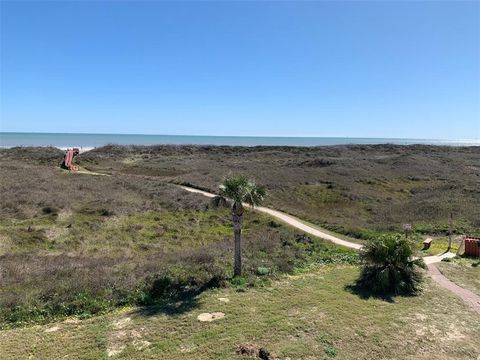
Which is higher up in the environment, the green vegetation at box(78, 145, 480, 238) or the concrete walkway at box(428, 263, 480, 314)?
the green vegetation at box(78, 145, 480, 238)

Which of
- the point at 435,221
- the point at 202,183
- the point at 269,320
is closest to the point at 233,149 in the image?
the point at 202,183

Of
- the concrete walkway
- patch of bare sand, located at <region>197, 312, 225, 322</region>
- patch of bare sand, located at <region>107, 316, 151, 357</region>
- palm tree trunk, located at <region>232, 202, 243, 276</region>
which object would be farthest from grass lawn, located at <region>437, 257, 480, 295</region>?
patch of bare sand, located at <region>107, 316, 151, 357</region>

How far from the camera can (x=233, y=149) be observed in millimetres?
121438

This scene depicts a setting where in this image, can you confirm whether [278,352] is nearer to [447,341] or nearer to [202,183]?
[447,341]

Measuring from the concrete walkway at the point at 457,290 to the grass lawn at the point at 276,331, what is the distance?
2.10ft

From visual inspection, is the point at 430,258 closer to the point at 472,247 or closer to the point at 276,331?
the point at 472,247

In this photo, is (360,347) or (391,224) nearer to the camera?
(360,347)

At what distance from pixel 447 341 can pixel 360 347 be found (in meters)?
3.68

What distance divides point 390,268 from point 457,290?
3802 millimetres

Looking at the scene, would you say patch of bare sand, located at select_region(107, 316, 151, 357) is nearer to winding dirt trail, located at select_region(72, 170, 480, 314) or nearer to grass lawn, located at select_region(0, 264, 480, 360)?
grass lawn, located at select_region(0, 264, 480, 360)

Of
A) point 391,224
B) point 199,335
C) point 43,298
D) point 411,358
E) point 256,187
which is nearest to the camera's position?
point 411,358

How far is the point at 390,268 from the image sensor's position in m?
21.1

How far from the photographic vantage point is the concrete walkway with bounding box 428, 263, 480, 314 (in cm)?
1944

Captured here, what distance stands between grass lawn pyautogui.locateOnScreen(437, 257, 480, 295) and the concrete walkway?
36cm
